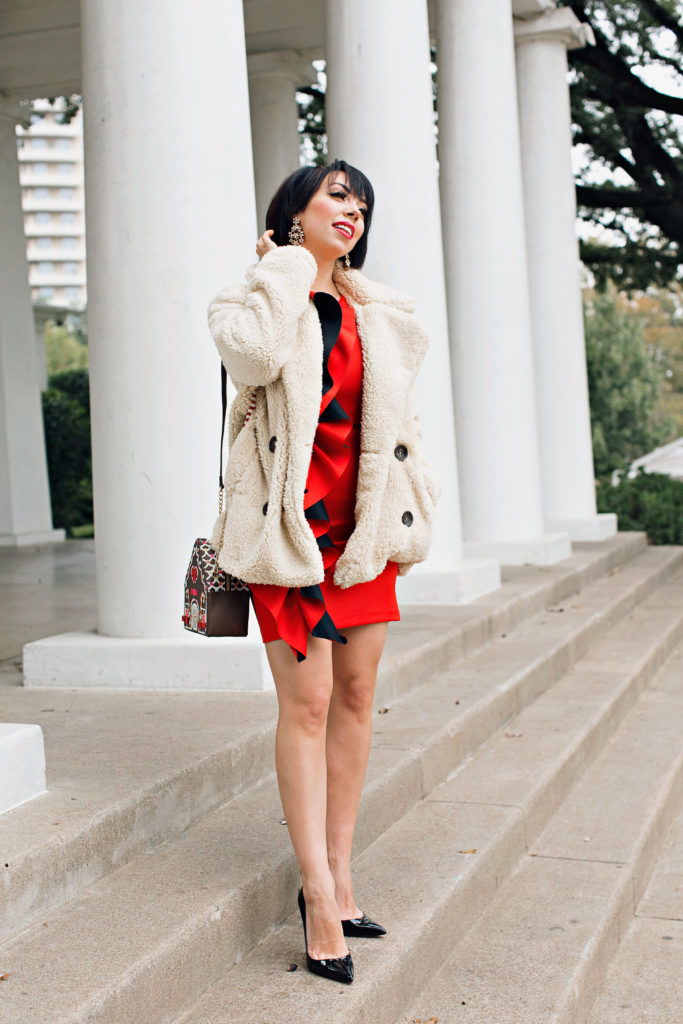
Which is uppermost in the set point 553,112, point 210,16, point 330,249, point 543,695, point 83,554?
point 553,112

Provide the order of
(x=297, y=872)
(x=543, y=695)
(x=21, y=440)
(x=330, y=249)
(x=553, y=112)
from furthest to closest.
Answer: (x=21, y=440)
(x=553, y=112)
(x=543, y=695)
(x=297, y=872)
(x=330, y=249)

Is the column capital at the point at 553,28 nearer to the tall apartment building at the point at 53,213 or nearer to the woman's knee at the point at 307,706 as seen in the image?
the woman's knee at the point at 307,706

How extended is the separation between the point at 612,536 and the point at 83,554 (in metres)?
5.14

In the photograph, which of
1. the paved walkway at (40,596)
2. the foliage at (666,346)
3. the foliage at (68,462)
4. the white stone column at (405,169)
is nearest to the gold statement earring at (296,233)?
the paved walkway at (40,596)

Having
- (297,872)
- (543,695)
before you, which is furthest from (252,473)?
(543,695)

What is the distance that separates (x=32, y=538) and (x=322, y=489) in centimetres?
1003

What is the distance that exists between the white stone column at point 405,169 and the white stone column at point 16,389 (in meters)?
6.15

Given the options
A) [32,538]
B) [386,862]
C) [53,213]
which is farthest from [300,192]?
[53,213]

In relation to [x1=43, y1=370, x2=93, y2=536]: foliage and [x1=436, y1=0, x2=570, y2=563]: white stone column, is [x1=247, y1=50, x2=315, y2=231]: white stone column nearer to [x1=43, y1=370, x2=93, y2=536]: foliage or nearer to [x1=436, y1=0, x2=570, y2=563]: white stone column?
[x1=436, y1=0, x2=570, y2=563]: white stone column

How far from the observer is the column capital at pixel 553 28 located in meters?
10.5

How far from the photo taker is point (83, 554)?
11.1 meters

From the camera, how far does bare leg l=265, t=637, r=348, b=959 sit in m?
2.77

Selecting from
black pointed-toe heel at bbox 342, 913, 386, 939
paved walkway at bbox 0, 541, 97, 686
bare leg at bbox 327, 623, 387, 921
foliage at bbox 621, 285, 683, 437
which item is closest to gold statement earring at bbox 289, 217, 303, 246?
bare leg at bbox 327, 623, 387, 921

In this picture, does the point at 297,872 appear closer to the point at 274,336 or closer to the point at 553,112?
the point at 274,336
